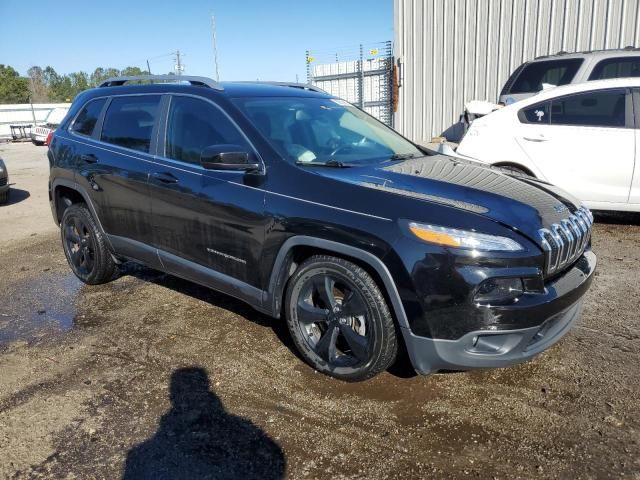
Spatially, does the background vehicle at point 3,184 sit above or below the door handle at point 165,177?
below

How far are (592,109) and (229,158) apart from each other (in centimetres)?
454

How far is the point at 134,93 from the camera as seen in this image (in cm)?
427

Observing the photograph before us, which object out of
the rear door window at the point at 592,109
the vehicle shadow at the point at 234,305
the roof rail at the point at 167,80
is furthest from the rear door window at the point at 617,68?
the vehicle shadow at the point at 234,305

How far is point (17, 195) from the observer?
10672 mm

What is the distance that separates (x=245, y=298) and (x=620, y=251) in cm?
400

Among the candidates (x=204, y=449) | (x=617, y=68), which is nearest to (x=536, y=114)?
(x=617, y=68)

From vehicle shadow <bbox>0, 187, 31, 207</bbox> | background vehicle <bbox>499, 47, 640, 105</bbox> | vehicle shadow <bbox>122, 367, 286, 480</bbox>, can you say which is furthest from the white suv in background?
vehicle shadow <bbox>0, 187, 31, 207</bbox>

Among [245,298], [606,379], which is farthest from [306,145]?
[606,379]

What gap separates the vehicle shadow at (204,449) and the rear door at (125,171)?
1564 mm

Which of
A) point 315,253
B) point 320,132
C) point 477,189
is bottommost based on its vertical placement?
point 315,253

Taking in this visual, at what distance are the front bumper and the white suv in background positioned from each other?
11.6ft

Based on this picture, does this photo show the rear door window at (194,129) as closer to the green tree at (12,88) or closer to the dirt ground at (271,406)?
the dirt ground at (271,406)

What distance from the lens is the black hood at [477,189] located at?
8.88 feet

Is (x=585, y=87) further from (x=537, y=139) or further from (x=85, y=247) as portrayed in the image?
(x=85, y=247)
